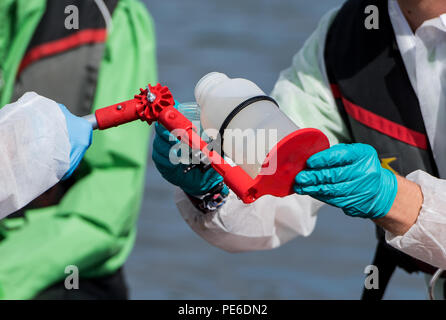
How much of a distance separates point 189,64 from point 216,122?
3.67 m

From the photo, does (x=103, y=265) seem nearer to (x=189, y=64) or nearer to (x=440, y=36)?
(x=440, y=36)

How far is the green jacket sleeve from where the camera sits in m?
2.27

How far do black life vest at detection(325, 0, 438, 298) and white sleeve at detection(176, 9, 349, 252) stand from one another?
0.11 feet

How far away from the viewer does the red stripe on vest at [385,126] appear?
6.20ft

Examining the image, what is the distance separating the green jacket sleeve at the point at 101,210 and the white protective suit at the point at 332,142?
44 cm

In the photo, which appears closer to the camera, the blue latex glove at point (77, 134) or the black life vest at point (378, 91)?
the blue latex glove at point (77, 134)

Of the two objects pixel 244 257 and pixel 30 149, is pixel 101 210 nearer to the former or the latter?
pixel 30 149

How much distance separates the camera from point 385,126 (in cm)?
192

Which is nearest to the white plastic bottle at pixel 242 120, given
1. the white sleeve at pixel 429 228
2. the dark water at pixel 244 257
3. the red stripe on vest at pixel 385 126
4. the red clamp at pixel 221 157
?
the red clamp at pixel 221 157

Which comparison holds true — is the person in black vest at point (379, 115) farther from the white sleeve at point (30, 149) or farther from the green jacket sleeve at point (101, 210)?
the green jacket sleeve at point (101, 210)

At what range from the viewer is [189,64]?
5176 mm

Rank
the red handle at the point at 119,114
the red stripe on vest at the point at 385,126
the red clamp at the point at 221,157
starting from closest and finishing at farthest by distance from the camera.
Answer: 1. the red clamp at the point at 221,157
2. the red handle at the point at 119,114
3. the red stripe on vest at the point at 385,126

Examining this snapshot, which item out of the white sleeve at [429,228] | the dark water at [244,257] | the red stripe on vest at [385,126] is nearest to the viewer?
the white sleeve at [429,228]

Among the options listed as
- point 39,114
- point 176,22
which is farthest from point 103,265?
point 176,22
